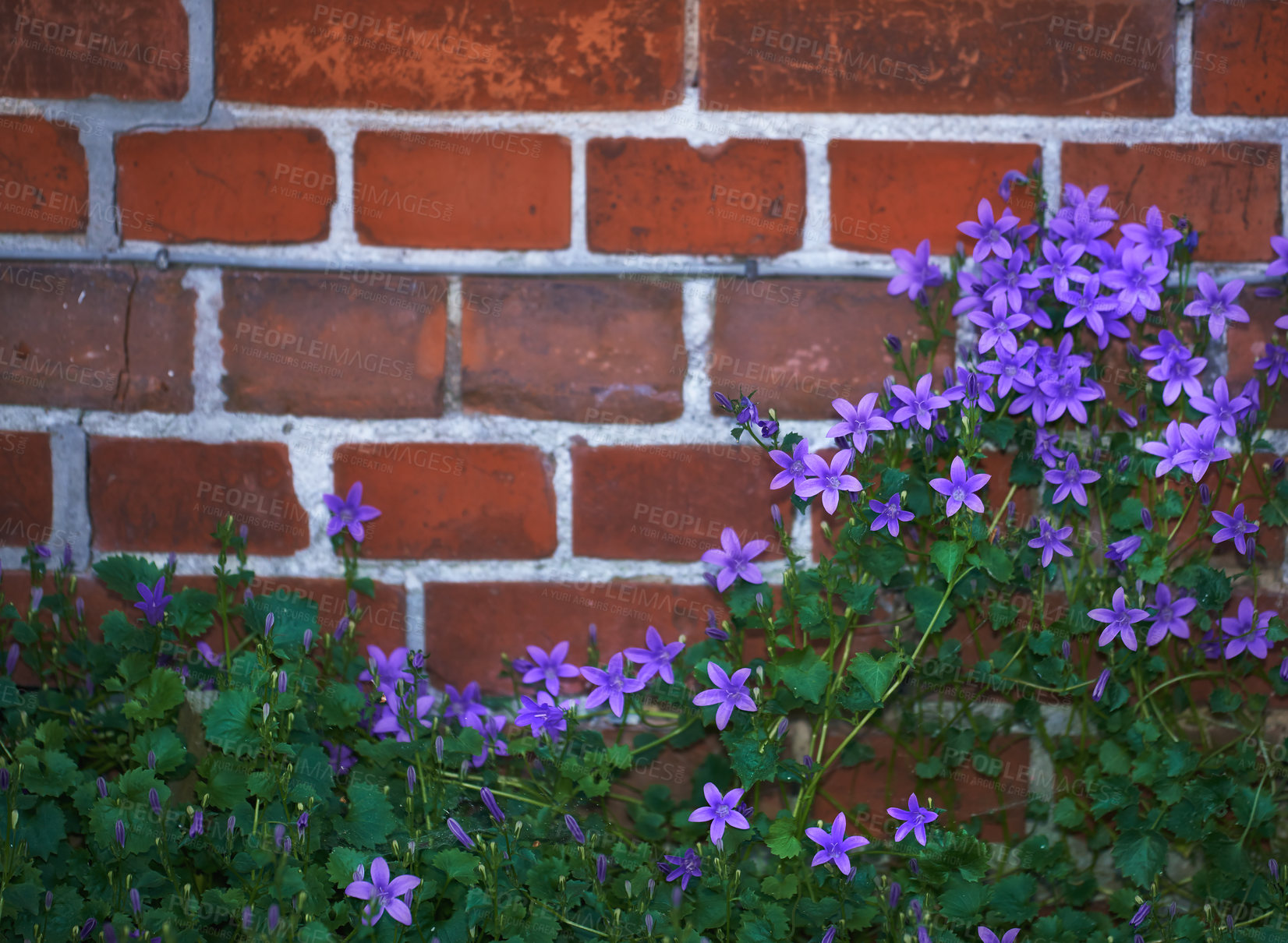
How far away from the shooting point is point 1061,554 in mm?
1113

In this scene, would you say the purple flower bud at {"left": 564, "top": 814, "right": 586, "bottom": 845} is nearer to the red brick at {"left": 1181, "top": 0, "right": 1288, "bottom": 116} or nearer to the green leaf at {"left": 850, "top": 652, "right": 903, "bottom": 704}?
the green leaf at {"left": 850, "top": 652, "right": 903, "bottom": 704}

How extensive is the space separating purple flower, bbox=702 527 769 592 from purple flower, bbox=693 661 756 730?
112 millimetres

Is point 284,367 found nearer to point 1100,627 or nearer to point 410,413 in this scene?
point 410,413

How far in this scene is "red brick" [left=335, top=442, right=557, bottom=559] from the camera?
45.3 inches

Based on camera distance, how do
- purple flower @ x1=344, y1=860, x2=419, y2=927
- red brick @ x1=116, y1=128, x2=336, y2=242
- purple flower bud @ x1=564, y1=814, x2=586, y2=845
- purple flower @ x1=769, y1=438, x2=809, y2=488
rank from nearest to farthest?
purple flower @ x1=344, y1=860, x2=419, y2=927 < purple flower bud @ x1=564, y1=814, x2=586, y2=845 < purple flower @ x1=769, y1=438, x2=809, y2=488 < red brick @ x1=116, y1=128, x2=336, y2=242

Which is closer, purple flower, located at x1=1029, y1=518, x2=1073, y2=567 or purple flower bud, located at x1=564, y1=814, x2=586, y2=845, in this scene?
purple flower bud, located at x1=564, y1=814, x2=586, y2=845

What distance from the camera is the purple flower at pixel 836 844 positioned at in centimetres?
94

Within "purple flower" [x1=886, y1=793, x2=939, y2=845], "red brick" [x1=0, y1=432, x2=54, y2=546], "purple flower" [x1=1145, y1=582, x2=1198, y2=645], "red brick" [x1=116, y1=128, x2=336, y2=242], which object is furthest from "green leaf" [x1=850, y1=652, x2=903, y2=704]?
"red brick" [x1=0, y1=432, x2=54, y2=546]

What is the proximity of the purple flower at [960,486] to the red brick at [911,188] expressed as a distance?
30cm

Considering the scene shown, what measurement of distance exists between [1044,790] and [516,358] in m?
0.87

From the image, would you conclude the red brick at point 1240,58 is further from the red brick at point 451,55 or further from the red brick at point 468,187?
the red brick at point 468,187

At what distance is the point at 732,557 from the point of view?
107 centimetres

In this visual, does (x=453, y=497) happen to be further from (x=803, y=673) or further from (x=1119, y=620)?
(x=1119, y=620)

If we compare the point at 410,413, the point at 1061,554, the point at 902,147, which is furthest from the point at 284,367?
the point at 1061,554
